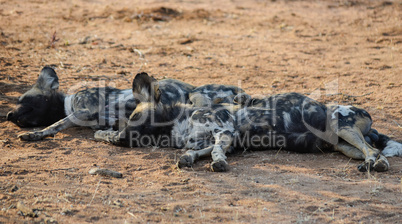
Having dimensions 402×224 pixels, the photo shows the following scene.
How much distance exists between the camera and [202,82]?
258 inches

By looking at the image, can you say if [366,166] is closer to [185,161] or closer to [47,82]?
[185,161]

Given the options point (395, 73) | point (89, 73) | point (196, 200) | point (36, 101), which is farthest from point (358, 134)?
point (89, 73)

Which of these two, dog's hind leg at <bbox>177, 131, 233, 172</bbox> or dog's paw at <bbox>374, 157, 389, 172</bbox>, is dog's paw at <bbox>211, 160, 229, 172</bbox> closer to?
dog's hind leg at <bbox>177, 131, 233, 172</bbox>

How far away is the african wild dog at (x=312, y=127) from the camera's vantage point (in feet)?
14.1

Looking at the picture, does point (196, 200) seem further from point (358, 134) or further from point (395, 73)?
point (395, 73)

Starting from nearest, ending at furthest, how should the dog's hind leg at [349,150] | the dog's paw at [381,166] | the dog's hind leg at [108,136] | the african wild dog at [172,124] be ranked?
the dog's paw at [381,166] < the dog's hind leg at [349,150] < the african wild dog at [172,124] < the dog's hind leg at [108,136]

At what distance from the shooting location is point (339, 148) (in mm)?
4371

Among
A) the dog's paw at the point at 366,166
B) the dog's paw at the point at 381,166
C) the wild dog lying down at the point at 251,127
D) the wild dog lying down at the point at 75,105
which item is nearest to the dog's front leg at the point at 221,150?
the wild dog lying down at the point at 251,127

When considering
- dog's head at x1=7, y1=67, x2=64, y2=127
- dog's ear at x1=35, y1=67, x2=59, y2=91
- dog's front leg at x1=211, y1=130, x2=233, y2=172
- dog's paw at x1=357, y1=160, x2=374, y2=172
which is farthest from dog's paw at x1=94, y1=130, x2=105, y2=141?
dog's paw at x1=357, y1=160, x2=374, y2=172

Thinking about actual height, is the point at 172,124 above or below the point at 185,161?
above

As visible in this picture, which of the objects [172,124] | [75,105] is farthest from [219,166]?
[75,105]

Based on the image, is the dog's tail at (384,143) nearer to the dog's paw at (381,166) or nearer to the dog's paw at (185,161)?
the dog's paw at (381,166)

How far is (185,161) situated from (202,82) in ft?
8.70

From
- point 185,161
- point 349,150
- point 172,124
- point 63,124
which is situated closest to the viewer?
point 185,161
